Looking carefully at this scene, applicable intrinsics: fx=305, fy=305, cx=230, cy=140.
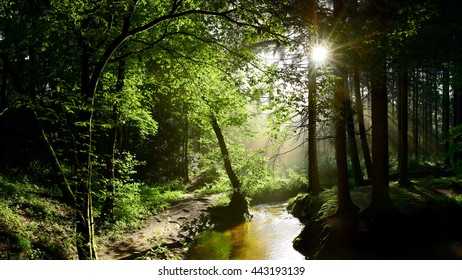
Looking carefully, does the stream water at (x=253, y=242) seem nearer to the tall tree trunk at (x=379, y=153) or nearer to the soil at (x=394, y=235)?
the soil at (x=394, y=235)

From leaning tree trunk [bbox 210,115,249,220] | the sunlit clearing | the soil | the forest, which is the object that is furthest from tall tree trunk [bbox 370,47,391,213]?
leaning tree trunk [bbox 210,115,249,220]

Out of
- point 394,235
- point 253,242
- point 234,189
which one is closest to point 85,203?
point 394,235

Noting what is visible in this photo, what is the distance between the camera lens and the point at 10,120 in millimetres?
18781

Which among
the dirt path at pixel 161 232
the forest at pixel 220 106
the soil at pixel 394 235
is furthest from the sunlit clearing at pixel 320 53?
the soil at pixel 394 235

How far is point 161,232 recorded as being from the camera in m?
12.1

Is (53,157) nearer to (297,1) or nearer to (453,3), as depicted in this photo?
(297,1)

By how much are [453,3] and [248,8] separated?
18.2 feet

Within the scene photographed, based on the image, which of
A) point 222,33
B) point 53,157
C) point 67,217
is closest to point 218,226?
point 67,217

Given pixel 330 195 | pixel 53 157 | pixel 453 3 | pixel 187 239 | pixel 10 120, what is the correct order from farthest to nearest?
pixel 10 120
pixel 330 195
pixel 187 239
pixel 453 3
pixel 53 157

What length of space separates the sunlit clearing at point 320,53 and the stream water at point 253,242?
6.77 meters

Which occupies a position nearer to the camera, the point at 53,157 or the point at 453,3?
the point at 53,157

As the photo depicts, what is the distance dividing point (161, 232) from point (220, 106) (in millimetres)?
5789

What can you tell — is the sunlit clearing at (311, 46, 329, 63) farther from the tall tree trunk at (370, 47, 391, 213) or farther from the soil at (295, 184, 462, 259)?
the soil at (295, 184, 462, 259)

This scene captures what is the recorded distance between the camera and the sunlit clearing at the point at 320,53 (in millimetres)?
5293
